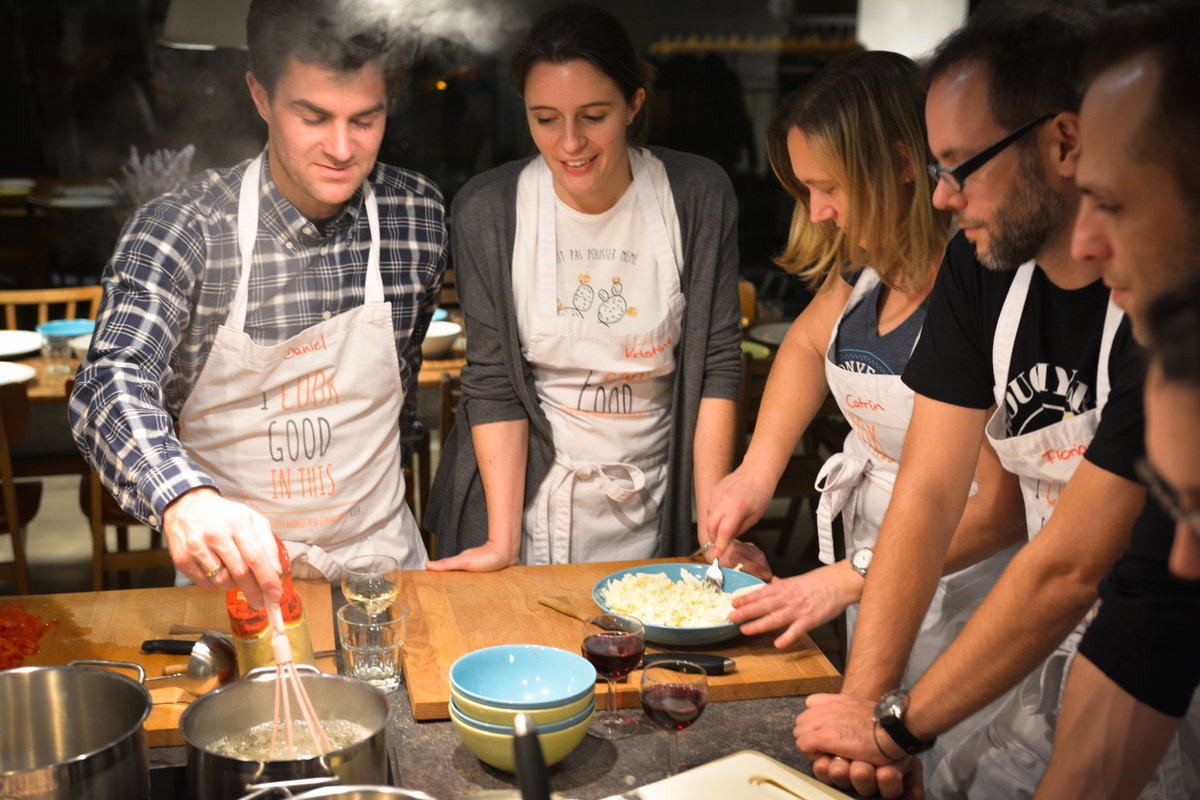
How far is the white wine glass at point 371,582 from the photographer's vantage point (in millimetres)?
1543

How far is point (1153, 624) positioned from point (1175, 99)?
1.73ft

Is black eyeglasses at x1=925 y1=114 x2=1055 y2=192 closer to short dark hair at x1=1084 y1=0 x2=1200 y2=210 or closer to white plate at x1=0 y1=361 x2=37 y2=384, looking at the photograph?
short dark hair at x1=1084 y1=0 x2=1200 y2=210

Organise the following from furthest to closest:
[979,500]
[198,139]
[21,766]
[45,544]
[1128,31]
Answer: [45,544], [198,139], [979,500], [21,766], [1128,31]

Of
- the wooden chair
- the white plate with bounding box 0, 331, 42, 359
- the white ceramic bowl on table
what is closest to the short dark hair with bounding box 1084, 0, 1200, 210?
the white ceramic bowl on table

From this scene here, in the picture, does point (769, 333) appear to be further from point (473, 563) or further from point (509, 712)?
point (509, 712)

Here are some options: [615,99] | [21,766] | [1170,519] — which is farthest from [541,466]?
[1170,519]

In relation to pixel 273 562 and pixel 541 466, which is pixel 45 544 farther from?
pixel 273 562

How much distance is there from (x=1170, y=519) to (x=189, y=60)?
8.69ft

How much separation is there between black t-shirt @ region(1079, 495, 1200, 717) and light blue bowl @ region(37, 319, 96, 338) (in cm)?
339

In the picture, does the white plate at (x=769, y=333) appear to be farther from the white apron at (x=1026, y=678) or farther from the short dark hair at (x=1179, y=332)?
the short dark hair at (x=1179, y=332)

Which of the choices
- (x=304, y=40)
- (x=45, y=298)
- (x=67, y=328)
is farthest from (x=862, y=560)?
(x=45, y=298)

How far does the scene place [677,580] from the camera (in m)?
1.83

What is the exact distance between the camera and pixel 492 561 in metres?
1.89

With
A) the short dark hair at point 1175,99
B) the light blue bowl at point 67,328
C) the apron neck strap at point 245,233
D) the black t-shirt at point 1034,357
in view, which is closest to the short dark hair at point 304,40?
the apron neck strap at point 245,233
